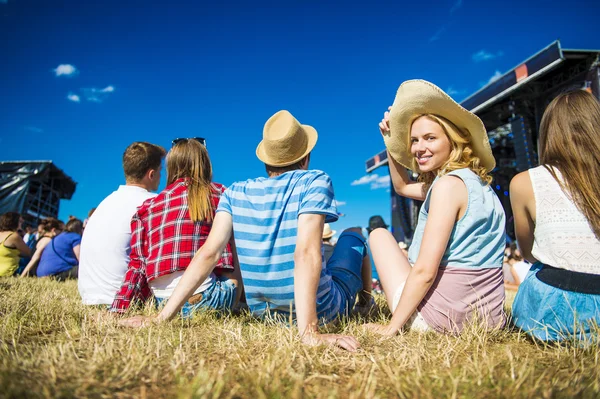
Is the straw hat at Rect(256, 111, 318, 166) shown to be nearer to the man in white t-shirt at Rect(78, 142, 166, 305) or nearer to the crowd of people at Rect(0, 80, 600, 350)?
the crowd of people at Rect(0, 80, 600, 350)

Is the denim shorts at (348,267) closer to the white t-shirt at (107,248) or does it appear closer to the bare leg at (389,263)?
the bare leg at (389,263)

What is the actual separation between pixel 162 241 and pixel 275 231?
34.5 inches

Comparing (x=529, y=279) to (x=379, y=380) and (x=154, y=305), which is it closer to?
(x=379, y=380)

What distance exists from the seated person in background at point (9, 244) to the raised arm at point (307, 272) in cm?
575

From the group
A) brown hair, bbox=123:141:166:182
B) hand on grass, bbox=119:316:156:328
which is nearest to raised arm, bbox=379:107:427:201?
hand on grass, bbox=119:316:156:328

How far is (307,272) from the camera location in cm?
158

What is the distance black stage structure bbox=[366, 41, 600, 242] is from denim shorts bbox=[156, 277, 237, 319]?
9225mm

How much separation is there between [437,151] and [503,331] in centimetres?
95

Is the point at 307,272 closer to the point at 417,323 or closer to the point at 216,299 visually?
the point at 417,323

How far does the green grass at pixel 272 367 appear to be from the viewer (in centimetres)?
91

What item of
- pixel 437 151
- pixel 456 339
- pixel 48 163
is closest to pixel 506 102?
pixel 437 151

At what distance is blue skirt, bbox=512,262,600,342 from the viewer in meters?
1.47

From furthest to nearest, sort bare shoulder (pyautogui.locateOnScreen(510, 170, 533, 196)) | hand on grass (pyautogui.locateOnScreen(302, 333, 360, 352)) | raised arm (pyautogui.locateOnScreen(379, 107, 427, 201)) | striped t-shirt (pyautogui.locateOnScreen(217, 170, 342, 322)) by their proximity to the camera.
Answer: raised arm (pyautogui.locateOnScreen(379, 107, 427, 201)) < striped t-shirt (pyautogui.locateOnScreen(217, 170, 342, 322)) < bare shoulder (pyautogui.locateOnScreen(510, 170, 533, 196)) < hand on grass (pyautogui.locateOnScreen(302, 333, 360, 352))

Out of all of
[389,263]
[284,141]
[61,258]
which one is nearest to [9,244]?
[61,258]
